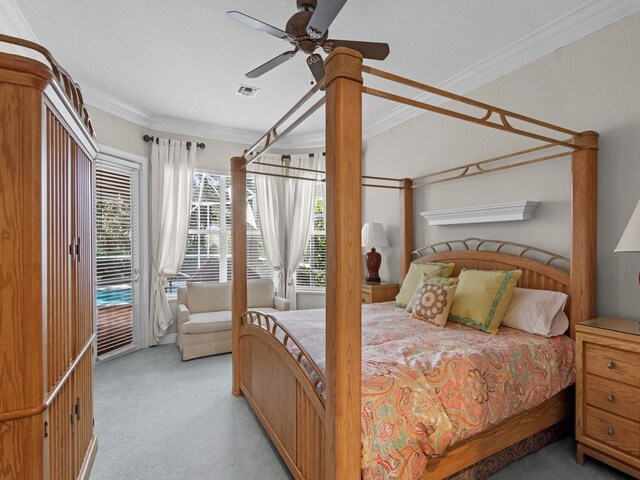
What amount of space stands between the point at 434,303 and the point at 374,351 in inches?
36.0

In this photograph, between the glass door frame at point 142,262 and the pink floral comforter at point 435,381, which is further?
the glass door frame at point 142,262

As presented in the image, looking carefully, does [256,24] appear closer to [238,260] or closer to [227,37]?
[227,37]

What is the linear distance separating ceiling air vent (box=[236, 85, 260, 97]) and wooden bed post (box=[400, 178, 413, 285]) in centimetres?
194

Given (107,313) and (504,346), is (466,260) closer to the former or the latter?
(504,346)

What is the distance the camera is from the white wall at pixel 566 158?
219cm

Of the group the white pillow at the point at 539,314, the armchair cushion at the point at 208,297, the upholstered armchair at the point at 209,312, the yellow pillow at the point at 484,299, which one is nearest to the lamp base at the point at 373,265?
the upholstered armchair at the point at 209,312

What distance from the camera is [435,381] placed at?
5.39 feet

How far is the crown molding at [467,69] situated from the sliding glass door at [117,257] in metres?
0.66

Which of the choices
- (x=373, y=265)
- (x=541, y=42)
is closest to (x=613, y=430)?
(x=373, y=265)

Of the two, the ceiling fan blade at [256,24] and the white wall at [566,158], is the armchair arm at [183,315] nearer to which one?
the white wall at [566,158]

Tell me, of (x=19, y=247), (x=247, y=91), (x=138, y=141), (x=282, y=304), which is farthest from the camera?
(x=282, y=304)

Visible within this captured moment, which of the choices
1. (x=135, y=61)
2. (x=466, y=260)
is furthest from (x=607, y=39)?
(x=135, y=61)

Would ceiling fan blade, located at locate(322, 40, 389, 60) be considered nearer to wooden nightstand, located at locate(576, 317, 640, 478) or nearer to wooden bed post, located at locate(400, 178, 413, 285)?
wooden bed post, located at locate(400, 178, 413, 285)

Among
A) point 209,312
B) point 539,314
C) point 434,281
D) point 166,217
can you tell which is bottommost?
point 209,312
